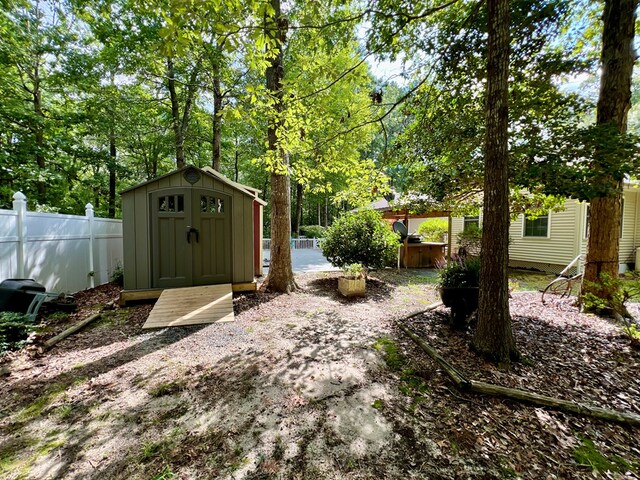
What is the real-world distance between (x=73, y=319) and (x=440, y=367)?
5387 millimetres

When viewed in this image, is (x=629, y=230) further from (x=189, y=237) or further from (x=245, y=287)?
(x=189, y=237)

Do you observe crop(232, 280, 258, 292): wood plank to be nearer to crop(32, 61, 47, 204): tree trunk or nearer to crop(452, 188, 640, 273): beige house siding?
crop(32, 61, 47, 204): tree trunk

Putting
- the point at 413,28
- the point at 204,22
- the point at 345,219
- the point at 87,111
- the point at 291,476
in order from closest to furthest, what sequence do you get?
1. the point at 291,476
2. the point at 204,22
3. the point at 413,28
4. the point at 345,219
5. the point at 87,111

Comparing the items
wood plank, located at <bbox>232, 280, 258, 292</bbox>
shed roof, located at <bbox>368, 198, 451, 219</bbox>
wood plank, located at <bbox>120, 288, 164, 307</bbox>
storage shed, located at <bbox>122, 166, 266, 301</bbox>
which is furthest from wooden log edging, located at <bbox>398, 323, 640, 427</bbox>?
wood plank, located at <bbox>120, 288, 164, 307</bbox>

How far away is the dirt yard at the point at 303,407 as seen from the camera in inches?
67.1

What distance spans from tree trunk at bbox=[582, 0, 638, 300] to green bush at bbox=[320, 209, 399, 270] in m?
3.91

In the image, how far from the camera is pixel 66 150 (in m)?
9.84

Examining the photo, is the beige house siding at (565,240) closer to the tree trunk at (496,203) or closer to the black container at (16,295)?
the tree trunk at (496,203)

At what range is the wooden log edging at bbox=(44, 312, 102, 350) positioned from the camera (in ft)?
10.7

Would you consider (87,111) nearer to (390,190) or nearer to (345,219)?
(345,219)

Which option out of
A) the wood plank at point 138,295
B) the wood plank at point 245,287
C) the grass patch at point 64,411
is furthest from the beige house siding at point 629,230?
the grass patch at point 64,411

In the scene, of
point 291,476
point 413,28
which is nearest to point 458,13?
point 413,28

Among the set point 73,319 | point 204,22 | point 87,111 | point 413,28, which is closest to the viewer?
point 204,22

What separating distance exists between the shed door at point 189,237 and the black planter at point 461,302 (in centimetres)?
428
